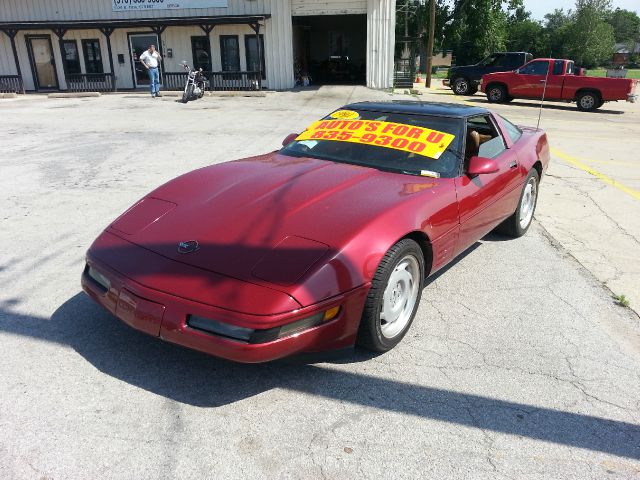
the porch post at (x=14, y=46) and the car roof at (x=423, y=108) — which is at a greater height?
the porch post at (x=14, y=46)

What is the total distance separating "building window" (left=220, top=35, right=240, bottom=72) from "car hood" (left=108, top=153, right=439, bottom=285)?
2050 cm

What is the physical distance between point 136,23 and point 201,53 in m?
2.90

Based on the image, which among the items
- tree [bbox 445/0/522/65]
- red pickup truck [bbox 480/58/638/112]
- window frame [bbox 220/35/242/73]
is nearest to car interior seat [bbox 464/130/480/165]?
red pickup truck [bbox 480/58/638/112]

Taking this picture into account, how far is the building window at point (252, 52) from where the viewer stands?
22422 millimetres

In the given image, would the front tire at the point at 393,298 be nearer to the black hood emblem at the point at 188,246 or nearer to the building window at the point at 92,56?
the black hood emblem at the point at 188,246

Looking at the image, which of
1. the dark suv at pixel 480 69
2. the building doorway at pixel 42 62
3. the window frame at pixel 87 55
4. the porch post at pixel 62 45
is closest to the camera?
the dark suv at pixel 480 69

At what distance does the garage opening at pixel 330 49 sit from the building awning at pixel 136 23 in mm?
4301

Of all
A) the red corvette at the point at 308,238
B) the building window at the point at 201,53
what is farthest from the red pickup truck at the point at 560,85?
the red corvette at the point at 308,238

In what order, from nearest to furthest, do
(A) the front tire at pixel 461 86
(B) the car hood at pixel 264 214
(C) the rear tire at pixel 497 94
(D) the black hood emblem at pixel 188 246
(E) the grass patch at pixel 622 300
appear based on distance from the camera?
(B) the car hood at pixel 264 214 < (D) the black hood emblem at pixel 188 246 < (E) the grass patch at pixel 622 300 < (C) the rear tire at pixel 497 94 < (A) the front tire at pixel 461 86

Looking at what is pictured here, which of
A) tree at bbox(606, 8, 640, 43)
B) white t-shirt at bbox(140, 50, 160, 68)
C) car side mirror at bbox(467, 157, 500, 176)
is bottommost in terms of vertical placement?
car side mirror at bbox(467, 157, 500, 176)

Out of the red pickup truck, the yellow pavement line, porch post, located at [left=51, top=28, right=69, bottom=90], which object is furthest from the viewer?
porch post, located at [left=51, top=28, right=69, bottom=90]

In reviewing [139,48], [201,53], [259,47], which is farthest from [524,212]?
[139,48]

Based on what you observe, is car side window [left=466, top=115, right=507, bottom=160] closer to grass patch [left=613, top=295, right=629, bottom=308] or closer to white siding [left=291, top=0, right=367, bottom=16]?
grass patch [left=613, top=295, right=629, bottom=308]

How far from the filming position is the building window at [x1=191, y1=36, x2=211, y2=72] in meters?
22.6
